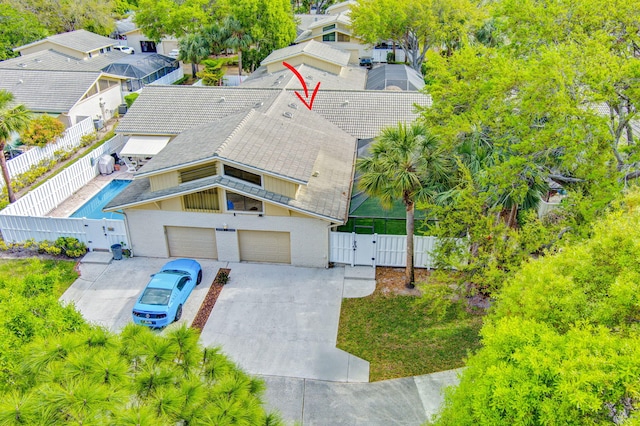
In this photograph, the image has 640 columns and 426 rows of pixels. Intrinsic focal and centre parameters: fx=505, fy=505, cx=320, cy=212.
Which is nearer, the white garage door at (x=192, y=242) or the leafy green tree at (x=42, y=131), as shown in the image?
the white garage door at (x=192, y=242)

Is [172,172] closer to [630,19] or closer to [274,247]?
[274,247]

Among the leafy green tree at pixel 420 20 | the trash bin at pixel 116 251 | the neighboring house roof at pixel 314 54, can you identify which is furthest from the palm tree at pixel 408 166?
the leafy green tree at pixel 420 20

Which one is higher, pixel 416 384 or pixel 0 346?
pixel 0 346

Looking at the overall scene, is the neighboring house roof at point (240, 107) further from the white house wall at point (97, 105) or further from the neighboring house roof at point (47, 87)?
the neighboring house roof at point (47, 87)

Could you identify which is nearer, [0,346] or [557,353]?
[557,353]

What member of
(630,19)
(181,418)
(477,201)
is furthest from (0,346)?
(630,19)
